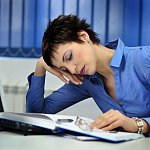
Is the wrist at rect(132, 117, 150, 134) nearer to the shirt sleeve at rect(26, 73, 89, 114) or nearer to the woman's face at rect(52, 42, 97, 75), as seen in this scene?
the woman's face at rect(52, 42, 97, 75)

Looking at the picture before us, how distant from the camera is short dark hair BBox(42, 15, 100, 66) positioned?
121 cm

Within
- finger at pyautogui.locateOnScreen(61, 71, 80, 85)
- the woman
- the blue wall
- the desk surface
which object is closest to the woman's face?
the woman

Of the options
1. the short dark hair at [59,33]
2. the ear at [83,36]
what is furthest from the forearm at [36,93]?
the ear at [83,36]

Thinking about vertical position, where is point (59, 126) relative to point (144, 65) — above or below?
below

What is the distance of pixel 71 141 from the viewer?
2.86 ft

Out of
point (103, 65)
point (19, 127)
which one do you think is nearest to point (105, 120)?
point (19, 127)

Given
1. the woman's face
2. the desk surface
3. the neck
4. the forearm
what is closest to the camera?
the desk surface

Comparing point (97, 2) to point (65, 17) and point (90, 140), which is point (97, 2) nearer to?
point (65, 17)

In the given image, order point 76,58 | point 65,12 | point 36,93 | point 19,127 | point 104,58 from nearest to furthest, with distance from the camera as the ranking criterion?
point 19,127, point 76,58, point 104,58, point 36,93, point 65,12

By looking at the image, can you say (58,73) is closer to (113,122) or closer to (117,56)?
(117,56)

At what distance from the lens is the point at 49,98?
5.17ft

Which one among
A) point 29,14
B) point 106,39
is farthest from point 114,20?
point 29,14

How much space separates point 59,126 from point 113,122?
0.18 meters

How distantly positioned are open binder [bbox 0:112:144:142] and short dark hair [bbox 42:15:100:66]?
1.03 feet
